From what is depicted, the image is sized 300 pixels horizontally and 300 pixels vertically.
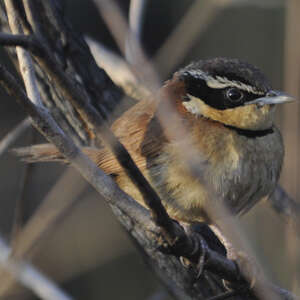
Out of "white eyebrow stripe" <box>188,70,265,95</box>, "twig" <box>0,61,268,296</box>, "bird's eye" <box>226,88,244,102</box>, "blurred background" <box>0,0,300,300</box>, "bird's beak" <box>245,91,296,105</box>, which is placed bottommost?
"blurred background" <box>0,0,300,300</box>

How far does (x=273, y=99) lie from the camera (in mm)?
3121

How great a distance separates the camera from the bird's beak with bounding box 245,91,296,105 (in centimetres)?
308

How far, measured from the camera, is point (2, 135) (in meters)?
6.83

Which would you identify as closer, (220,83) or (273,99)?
(273,99)

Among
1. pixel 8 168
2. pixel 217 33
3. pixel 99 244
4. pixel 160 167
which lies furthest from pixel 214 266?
pixel 217 33

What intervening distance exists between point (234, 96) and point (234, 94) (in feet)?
0.04

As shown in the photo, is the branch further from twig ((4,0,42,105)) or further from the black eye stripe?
the black eye stripe

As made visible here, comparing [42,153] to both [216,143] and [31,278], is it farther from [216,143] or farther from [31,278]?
[216,143]

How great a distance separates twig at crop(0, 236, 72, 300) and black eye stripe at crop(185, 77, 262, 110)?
4.09ft

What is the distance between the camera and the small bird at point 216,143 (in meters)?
3.09

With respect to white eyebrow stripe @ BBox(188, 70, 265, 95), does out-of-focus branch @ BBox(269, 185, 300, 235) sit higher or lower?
lower

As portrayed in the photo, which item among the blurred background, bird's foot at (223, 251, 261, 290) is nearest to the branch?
bird's foot at (223, 251, 261, 290)

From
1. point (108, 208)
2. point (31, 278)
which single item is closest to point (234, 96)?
point (31, 278)

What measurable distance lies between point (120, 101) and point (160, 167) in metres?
0.77
